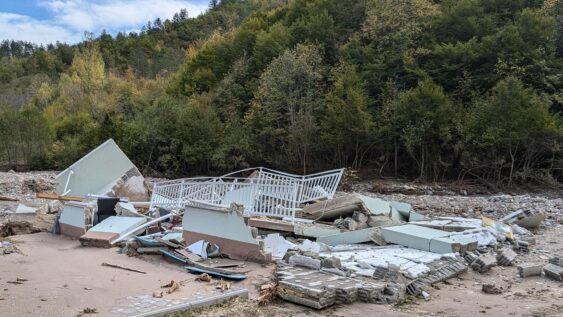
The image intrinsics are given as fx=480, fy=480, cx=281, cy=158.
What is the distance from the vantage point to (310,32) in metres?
27.5

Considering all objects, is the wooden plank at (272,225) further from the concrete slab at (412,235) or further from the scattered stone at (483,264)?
the scattered stone at (483,264)

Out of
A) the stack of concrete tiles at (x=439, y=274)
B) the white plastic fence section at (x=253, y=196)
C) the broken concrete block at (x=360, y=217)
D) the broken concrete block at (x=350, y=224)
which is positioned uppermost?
the white plastic fence section at (x=253, y=196)

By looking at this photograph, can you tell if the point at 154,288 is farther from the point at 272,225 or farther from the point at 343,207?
the point at 343,207

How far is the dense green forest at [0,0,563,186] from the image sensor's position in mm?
19109

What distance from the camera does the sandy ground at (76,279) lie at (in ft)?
15.2

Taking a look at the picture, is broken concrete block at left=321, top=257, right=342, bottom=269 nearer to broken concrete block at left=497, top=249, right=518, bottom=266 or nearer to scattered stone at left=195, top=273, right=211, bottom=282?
scattered stone at left=195, top=273, right=211, bottom=282

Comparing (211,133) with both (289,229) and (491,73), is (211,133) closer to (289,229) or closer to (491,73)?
(491,73)

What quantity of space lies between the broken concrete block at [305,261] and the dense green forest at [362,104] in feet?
47.7

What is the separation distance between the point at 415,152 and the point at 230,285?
17.0 m

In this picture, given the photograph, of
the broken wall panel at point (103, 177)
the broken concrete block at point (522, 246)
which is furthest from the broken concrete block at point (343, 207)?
the broken wall panel at point (103, 177)

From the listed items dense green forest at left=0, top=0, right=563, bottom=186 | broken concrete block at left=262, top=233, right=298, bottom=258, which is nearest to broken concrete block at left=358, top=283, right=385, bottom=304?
broken concrete block at left=262, top=233, right=298, bottom=258

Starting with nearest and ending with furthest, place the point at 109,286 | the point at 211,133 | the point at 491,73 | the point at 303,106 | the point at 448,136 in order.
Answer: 1. the point at 109,286
2. the point at 448,136
3. the point at 491,73
4. the point at 303,106
5. the point at 211,133

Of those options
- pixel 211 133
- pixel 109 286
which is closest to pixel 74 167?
pixel 109 286

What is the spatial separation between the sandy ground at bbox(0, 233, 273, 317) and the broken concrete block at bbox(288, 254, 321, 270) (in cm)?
36
